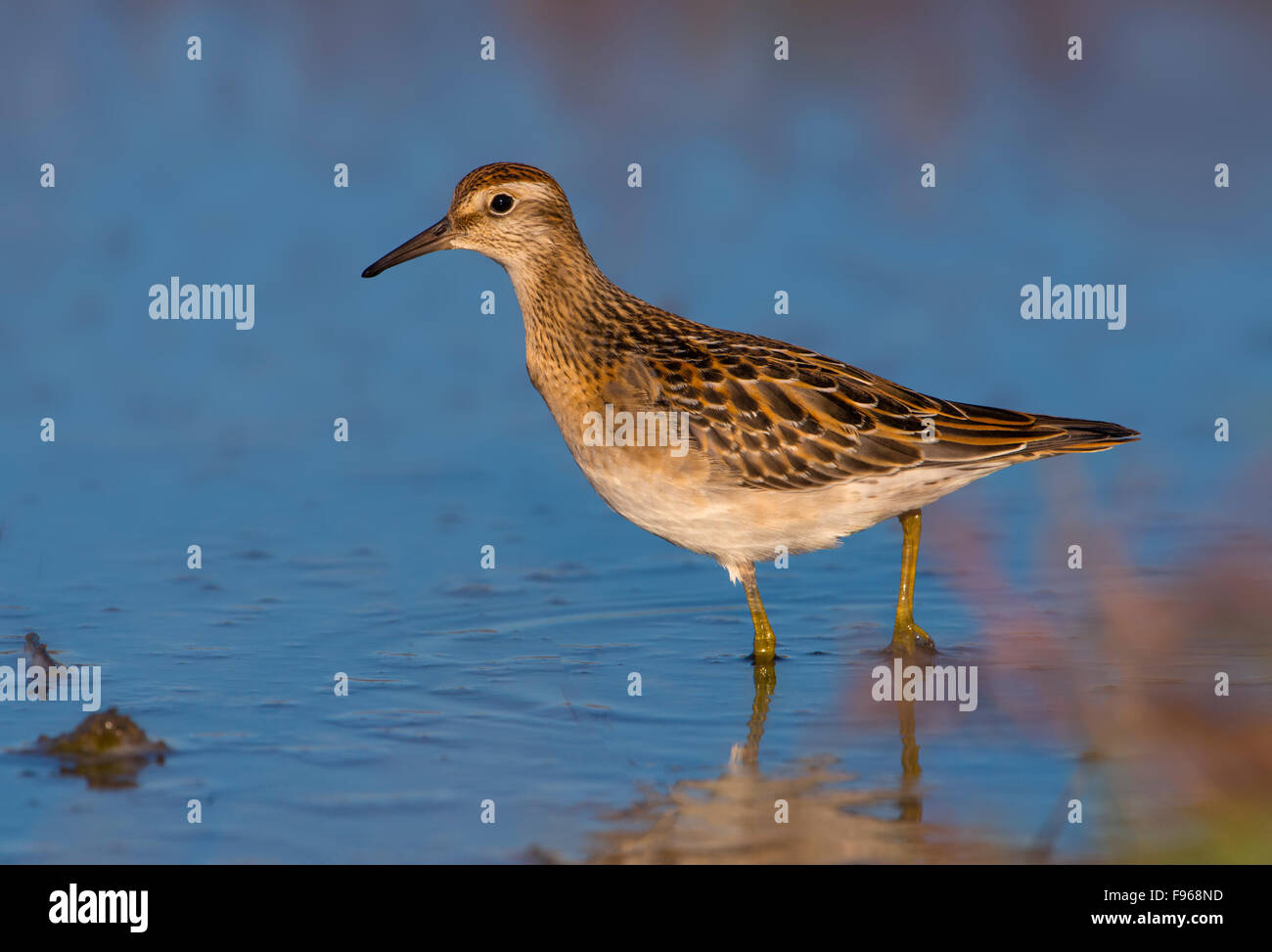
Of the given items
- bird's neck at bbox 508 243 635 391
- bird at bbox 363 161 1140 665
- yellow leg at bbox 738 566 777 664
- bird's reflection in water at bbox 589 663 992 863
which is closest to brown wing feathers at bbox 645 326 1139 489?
bird at bbox 363 161 1140 665

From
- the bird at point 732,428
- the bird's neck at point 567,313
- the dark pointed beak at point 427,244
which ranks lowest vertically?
the bird at point 732,428

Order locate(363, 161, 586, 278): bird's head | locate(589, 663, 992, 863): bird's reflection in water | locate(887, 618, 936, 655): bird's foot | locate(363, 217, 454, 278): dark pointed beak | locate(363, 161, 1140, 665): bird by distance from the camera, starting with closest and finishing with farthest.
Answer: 1. locate(589, 663, 992, 863): bird's reflection in water
2. locate(363, 161, 1140, 665): bird
3. locate(887, 618, 936, 655): bird's foot
4. locate(363, 161, 586, 278): bird's head
5. locate(363, 217, 454, 278): dark pointed beak

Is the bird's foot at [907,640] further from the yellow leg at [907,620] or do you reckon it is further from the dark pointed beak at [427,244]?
the dark pointed beak at [427,244]

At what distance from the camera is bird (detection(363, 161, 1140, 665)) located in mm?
10539

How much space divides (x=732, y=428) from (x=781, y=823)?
3159 millimetres

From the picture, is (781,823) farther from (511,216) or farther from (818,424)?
(511,216)

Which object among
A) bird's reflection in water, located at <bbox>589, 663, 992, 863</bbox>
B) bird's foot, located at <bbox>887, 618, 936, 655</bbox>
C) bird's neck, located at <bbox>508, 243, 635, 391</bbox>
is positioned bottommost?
bird's reflection in water, located at <bbox>589, 663, 992, 863</bbox>

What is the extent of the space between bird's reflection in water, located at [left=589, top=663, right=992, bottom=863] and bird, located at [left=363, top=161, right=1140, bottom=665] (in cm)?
206

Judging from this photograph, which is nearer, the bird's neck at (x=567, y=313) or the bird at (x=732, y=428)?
the bird at (x=732, y=428)

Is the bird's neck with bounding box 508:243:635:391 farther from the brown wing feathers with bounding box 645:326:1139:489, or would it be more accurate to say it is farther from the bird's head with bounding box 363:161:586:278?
the brown wing feathers with bounding box 645:326:1139:489

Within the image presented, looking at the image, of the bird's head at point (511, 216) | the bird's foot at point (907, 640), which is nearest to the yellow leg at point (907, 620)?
the bird's foot at point (907, 640)

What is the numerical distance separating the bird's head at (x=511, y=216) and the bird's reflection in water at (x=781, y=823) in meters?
4.03

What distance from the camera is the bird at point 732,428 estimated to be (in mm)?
10539

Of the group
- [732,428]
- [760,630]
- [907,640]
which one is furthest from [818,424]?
[907,640]
